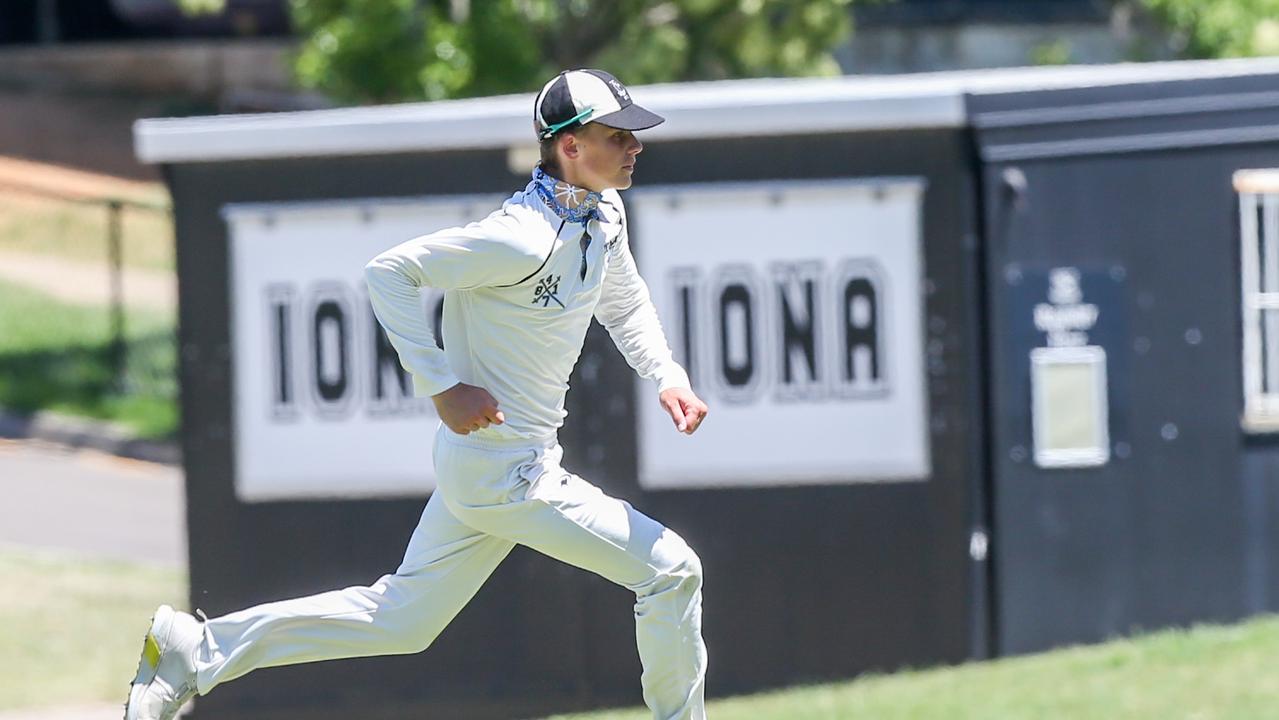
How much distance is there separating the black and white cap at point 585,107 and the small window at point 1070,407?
176 inches

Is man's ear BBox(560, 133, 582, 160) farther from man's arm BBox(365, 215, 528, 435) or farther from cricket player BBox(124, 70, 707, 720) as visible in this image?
man's arm BBox(365, 215, 528, 435)

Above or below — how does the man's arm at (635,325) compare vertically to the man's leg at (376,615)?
above

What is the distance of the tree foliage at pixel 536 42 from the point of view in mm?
15422

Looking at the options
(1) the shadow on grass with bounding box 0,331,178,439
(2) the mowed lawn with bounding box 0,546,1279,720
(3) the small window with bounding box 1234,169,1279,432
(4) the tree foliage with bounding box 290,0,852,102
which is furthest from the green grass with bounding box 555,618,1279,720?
(1) the shadow on grass with bounding box 0,331,178,439

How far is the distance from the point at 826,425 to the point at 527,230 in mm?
4362

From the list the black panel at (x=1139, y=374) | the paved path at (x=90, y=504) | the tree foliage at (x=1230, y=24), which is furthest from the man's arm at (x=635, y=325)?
the tree foliage at (x=1230, y=24)

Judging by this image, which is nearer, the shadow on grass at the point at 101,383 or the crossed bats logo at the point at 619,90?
the crossed bats logo at the point at 619,90

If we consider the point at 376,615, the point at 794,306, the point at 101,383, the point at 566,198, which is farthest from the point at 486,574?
the point at 101,383

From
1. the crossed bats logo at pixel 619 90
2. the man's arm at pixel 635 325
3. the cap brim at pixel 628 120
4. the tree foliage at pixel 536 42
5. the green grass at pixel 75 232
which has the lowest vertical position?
the man's arm at pixel 635 325

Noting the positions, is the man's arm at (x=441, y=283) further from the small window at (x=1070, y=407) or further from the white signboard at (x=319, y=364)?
the small window at (x=1070, y=407)

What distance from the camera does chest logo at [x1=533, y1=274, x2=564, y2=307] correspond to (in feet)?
16.7

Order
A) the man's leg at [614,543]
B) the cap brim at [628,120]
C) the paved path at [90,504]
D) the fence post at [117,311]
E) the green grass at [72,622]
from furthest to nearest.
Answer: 1. the fence post at [117,311]
2. the paved path at [90,504]
3. the green grass at [72,622]
4. the man's leg at [614,543]
5. the cap brim at [628,120]

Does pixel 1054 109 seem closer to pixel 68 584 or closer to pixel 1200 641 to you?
pixel 1200 641

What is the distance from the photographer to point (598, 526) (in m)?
5.23
